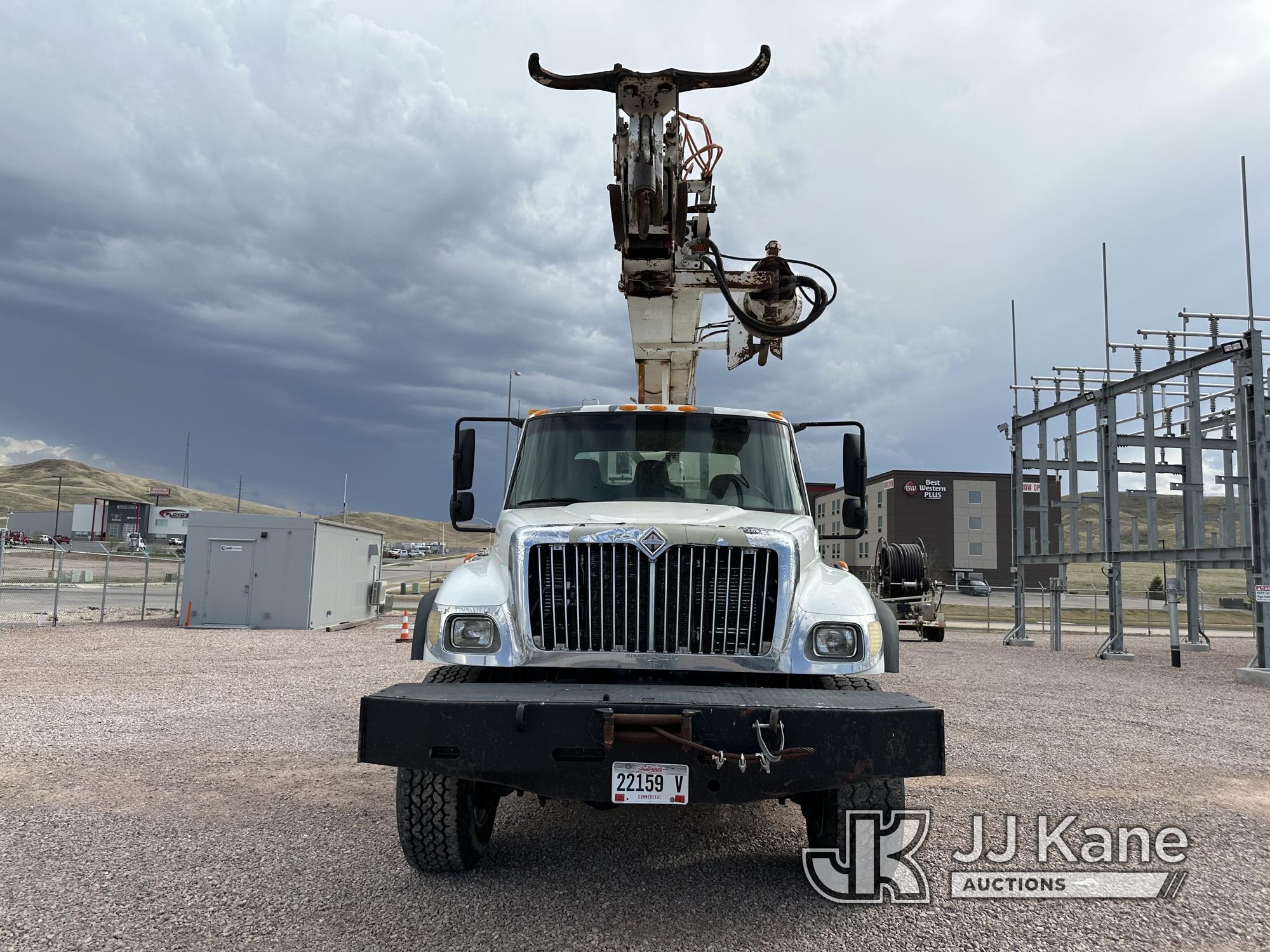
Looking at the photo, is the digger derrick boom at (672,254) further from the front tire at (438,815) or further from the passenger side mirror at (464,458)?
the front tire at (438,815)

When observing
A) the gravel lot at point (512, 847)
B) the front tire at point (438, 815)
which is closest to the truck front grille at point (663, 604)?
the front tire at point (438, 815)

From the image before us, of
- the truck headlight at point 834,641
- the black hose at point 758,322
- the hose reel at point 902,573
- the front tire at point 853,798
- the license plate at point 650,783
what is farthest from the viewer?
the hose reel at point 902,573

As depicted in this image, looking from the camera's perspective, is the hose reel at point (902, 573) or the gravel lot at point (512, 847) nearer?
the gravel lot at point (512, 847)

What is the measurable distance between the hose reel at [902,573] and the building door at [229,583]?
14771mm

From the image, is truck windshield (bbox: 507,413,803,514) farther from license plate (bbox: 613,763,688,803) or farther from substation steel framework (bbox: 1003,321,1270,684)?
substation steel framework (bbox: 1003,321,1270,684)

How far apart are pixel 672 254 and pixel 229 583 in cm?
1556

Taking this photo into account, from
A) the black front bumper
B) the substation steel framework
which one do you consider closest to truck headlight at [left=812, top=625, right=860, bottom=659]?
the black front bumper

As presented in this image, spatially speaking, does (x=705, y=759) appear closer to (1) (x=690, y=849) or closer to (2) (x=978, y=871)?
(1) (x=690, y=849)

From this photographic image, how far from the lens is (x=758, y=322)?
6820 millimetres

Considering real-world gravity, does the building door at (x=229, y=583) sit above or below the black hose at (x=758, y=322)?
below

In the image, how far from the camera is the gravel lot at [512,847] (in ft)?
11.0

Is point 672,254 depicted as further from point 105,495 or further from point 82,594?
point 105,495

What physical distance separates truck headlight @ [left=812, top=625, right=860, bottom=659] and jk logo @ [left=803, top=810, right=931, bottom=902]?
68 cm
